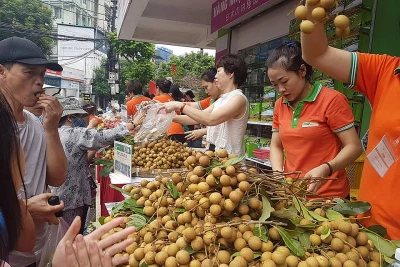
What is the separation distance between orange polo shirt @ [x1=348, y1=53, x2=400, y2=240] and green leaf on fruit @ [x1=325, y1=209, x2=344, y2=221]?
23cm

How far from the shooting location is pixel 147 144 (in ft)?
10.6

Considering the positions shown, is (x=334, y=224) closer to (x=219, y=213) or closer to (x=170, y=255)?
(x=219, y=213)

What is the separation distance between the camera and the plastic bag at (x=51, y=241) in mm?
1492

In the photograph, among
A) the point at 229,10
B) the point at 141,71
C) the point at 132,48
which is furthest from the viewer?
the point at 132,48

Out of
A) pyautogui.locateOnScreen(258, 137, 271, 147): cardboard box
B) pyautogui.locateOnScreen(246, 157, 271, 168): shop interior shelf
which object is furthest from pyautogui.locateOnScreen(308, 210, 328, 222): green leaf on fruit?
pyautogui.locateOnScreen(258, 137, 271, 147): cardboard box

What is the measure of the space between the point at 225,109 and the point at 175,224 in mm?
1373

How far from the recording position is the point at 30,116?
183cm

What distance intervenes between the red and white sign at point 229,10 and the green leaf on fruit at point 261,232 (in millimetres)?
4101

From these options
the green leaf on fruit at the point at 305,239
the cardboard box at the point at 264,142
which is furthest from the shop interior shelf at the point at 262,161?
the green leaf on fruit at the point at 305,239

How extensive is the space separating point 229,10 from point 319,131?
4393 mm

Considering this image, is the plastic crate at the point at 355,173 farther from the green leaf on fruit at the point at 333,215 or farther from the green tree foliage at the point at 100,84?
the green tree foliage at the point at 100,84

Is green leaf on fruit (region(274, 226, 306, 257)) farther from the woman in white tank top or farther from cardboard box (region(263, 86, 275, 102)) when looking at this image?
cardboard box (region(263, 86, 275, 102))

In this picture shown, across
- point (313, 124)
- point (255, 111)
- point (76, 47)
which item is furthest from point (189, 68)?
point (313, 124)

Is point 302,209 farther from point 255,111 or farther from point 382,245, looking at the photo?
point 255,111
